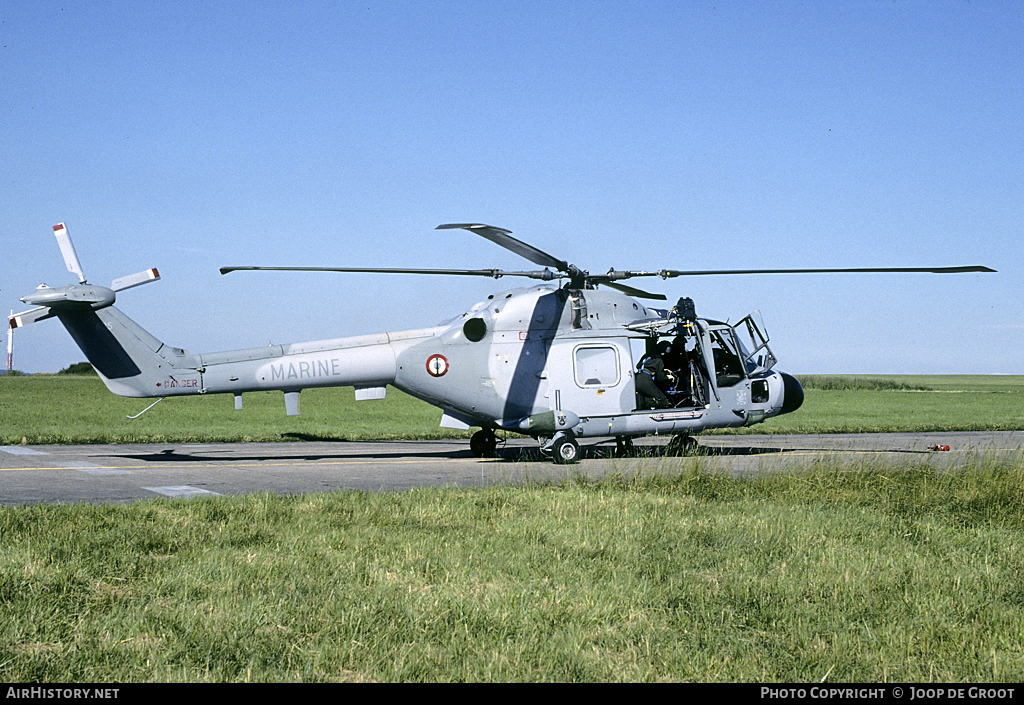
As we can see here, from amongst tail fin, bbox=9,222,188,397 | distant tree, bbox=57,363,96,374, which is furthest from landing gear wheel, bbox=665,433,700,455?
distant tree, bbox=57,363,96,374

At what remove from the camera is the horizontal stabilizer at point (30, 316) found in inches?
639

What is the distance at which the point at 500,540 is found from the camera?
823cm

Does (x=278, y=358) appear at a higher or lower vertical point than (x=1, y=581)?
higher

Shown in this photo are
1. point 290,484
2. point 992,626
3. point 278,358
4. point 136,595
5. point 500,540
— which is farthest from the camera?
point 278,358

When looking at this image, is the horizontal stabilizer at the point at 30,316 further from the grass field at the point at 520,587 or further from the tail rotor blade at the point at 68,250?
the grass field at the point at 520,587

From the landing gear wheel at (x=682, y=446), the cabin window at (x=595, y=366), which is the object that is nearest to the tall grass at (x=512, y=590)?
the cabin window at (x=595, y=366)

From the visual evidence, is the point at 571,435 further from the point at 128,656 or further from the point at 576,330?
the point at 128,656

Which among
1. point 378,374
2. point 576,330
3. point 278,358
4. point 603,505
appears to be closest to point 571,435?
point 576,330

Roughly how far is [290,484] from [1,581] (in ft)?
24.4

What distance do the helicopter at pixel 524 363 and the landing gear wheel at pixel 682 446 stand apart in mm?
55

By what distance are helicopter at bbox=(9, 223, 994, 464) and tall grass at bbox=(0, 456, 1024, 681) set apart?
756 cm

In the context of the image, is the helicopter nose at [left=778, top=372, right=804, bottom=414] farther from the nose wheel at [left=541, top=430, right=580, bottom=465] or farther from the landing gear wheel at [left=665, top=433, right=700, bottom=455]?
the nose wheel at [left=541, top=430, right=580, bottom=465]

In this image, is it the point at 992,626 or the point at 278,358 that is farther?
the point at 278,358

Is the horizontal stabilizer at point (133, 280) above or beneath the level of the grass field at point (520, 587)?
above
